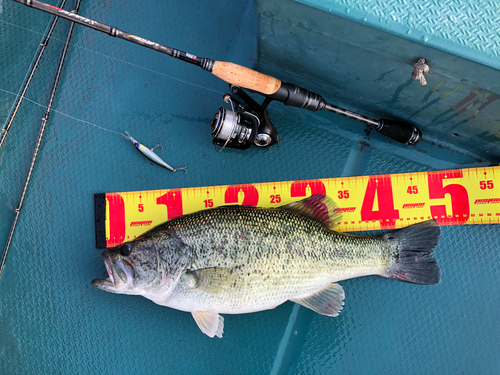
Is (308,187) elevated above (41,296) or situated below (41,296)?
above

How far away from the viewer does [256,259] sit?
2094 mm

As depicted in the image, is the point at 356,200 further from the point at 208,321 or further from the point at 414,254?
the point at 208,321

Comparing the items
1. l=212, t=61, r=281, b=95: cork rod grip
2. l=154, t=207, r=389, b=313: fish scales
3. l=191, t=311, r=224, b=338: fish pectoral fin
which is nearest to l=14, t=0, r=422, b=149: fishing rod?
l=212, t=61, r=281, b=95: cork rod grip

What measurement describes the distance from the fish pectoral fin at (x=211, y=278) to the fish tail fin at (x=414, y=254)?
1094 millimetres

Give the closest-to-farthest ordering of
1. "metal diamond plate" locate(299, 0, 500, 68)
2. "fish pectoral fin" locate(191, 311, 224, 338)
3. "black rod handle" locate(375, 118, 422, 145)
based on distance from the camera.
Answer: "metal diamond plate" locate(299, 0, 500, 68) → "fish pectoral fin" locate(191, 311, 224, 338) → "black rod handle" locate(375, 118, 422, 145)

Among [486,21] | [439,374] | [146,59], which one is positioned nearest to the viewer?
[486,21]

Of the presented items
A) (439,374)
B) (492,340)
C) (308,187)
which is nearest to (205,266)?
(308,187)

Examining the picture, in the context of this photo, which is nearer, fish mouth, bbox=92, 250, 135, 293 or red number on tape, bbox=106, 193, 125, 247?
fish mouth, bbox=92, 250, 135, 293

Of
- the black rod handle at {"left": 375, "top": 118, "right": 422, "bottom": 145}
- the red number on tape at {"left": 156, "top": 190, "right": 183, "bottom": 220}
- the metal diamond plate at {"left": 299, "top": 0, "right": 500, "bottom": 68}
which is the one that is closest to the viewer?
the metal diamond plate at {"left": 299, "top": 0, "right": 500, "bottom": 68}

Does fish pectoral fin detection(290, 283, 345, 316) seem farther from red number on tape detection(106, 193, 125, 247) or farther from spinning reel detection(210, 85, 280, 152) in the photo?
red number on tape detection(106, 193, 125, 247)

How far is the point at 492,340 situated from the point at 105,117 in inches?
131

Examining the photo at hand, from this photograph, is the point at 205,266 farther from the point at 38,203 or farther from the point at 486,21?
the point at 486,21

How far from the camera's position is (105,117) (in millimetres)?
2654

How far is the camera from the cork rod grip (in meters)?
2.04
